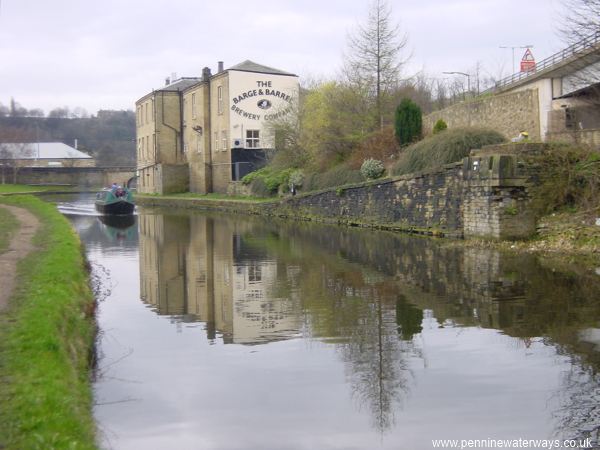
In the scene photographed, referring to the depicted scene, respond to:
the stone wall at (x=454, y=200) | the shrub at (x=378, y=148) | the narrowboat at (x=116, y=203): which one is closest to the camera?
the stone wall at (x=454, y=200)

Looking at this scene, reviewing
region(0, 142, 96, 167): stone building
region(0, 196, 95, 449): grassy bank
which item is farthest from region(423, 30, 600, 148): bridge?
region(0, 142, 96, 167): stone building

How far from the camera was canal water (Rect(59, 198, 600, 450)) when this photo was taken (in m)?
6.16

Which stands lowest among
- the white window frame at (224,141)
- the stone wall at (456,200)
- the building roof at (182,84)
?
the stone wall at (456,200)

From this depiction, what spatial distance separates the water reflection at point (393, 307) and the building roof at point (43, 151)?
79.2m

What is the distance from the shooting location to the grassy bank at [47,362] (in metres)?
4.94

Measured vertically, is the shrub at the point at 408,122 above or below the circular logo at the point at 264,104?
below

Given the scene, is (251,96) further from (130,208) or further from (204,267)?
(204,267)

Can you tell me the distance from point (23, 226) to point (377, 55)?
19900mm

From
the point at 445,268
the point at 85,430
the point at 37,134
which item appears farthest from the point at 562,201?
the point at 37,134

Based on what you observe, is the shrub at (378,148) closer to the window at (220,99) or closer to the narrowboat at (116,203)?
the narrowboat at (116,203)

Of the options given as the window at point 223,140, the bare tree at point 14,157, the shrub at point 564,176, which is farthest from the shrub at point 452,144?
the bare tree at point 14,157

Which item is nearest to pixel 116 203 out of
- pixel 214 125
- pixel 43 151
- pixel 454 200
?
pixel 214 125

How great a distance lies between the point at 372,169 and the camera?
28.9 meters

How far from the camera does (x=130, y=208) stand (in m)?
44.5
